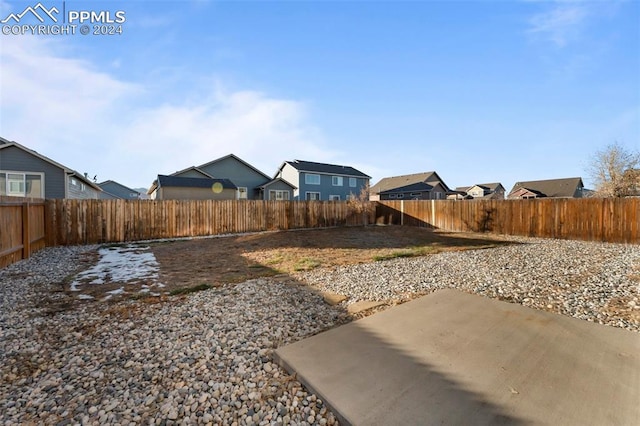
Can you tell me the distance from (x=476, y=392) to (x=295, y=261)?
16.7ft

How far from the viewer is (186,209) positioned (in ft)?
38.8

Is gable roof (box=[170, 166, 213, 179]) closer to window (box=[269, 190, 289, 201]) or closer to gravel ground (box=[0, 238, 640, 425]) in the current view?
window (box=[269, 190, 289, 201])

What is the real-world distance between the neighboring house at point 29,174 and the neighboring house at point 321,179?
54.3 feet

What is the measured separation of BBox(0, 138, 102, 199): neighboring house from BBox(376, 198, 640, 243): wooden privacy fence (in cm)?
1838

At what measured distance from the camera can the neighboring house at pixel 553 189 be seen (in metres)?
31.8

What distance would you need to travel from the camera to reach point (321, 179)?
28031mm

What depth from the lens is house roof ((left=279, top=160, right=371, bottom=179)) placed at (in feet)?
89.3

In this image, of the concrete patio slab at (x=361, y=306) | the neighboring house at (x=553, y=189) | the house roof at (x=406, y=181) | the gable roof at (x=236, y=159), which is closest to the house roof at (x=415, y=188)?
the house roof at (x=406, y=181)

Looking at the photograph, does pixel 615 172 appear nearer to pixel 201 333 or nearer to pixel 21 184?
pixel 201 333

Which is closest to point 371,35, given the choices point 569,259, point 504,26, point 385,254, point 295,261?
point 504,26

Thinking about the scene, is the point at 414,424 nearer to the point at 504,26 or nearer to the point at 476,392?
the point at 476,392

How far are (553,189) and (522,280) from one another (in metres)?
37.8

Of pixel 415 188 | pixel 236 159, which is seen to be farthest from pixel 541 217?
pixel 236 159

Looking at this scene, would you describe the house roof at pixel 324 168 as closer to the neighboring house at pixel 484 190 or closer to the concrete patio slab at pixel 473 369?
the neighboring house at pixel 484 190
